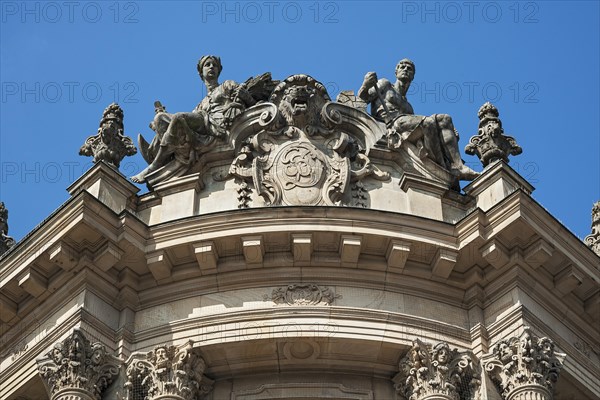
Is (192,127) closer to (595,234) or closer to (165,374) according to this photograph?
(165,374)

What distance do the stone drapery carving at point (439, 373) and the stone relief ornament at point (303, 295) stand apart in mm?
1631

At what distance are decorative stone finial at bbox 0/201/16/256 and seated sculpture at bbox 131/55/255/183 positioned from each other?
115 inches

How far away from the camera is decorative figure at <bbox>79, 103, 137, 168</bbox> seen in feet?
93.0

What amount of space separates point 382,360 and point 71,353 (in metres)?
4.95

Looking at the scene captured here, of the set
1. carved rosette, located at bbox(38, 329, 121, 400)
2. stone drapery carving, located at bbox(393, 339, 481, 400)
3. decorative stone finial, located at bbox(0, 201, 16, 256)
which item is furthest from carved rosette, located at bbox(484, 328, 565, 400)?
decorative stone finial, located at bbox(0, 201, 16, 256)

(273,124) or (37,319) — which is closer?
(37,319)

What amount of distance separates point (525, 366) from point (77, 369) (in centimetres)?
690

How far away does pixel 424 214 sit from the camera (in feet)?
→ 90.8

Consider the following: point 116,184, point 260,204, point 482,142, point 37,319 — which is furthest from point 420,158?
point 37,319

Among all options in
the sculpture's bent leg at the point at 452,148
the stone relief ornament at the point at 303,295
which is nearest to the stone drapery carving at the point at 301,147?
the sculpture's bent leg at the point at 452,148

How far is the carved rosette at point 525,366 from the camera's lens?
81.9 ft

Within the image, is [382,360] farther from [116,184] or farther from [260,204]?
[116,184]

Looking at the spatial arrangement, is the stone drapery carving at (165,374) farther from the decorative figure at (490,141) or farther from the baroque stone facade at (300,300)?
the decorative figure at (490,141)

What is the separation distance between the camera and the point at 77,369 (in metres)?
25.3
